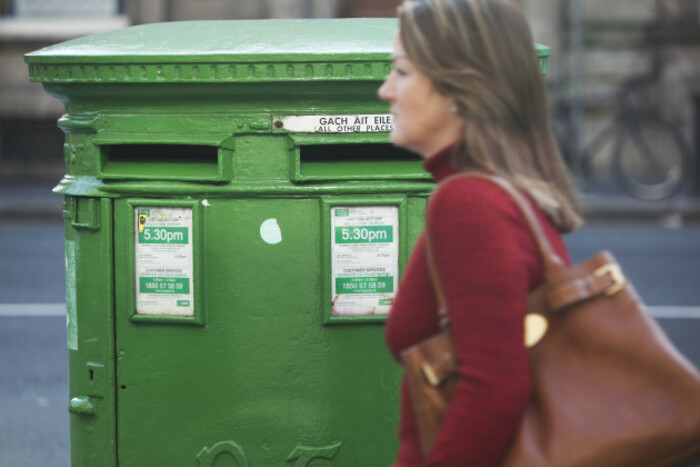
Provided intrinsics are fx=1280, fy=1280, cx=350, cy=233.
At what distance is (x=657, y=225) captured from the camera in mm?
11820

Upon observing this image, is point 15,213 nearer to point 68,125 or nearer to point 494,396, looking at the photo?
point 68,125

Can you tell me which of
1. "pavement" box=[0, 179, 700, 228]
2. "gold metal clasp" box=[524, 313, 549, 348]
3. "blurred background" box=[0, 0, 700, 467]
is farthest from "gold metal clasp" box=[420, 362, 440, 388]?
"pavement" box=[0, 179, 700, 228]

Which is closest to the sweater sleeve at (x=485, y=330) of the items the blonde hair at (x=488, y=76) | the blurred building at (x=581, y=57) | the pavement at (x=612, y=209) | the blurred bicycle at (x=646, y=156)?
the blonde hair at (x=488, y=76)

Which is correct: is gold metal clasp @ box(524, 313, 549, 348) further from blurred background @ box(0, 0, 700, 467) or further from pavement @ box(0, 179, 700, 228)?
pavement @ box(0, 179, 700, 228)

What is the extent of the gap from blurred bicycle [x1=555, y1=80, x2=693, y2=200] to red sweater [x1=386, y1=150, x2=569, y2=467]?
37.5ft

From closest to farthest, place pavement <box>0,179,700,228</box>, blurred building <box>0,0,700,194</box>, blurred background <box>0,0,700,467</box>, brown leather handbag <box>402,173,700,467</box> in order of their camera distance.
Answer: brown leather handbag <box>402,173,700,467</box> < blurred background <box>0,0,700,467</box> < pavement <box>0,179,700,228</box> < blurred building <box>0,0,700,194</box>

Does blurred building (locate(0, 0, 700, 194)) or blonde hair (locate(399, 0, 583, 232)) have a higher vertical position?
blonde hair (locate(399, 0, 583, 232))

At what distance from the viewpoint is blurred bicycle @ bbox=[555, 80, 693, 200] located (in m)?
12.9

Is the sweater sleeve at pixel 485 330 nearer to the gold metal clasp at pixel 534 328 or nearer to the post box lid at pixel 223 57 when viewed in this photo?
the gold metal clasp at pixel 534 328

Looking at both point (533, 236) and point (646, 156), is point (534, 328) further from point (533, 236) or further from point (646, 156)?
point (646, 156)

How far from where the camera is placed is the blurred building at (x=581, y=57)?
1516cm

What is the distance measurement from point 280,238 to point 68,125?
0.58 meters

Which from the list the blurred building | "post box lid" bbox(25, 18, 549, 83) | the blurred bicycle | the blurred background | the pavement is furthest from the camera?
the blurred building

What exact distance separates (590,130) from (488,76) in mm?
13837
